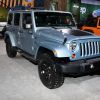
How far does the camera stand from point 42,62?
5293 mm

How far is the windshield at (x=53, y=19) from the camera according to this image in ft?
20.0

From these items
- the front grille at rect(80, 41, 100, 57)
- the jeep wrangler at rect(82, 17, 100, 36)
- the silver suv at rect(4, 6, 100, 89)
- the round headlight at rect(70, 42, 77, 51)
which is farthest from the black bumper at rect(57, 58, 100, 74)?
the jeep wrangler at rect(82, 17, 100, 36)

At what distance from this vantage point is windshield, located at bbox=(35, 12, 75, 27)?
20.0 feet

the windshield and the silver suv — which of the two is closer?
the silver suv

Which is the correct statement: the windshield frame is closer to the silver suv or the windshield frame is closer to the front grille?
the silver suv

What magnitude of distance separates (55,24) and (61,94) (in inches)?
89.9

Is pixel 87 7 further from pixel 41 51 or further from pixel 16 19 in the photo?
pixel 41 51

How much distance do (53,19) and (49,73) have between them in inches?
76.4

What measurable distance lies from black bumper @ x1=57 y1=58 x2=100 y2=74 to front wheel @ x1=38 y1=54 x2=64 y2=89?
10.2 inches

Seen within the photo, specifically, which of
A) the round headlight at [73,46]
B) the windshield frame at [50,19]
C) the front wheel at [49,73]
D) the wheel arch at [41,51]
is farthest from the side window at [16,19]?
the round headlight at [73,46]

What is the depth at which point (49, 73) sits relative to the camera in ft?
16.7

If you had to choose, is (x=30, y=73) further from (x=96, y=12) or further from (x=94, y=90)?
(x=96, y=12)

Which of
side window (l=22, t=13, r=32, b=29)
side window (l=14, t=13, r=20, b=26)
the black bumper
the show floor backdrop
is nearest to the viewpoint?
the black bumper

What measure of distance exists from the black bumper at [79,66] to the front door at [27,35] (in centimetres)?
169
